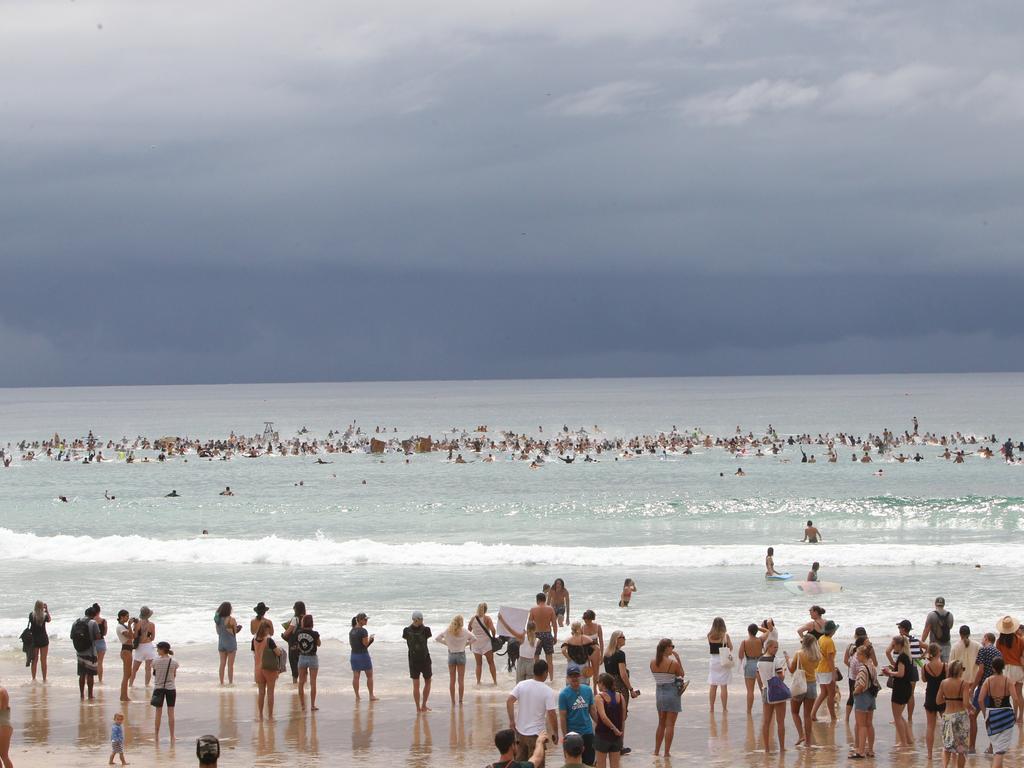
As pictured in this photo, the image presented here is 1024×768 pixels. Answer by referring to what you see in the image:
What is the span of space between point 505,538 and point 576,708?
93.8ft

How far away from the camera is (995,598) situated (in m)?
24.8

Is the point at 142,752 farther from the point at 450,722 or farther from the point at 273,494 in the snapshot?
the point at 273,494

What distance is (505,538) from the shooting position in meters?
39.6

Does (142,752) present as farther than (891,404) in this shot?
No

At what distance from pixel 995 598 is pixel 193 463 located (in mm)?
58330

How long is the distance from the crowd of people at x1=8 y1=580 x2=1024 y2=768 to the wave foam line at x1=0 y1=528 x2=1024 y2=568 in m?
13.0

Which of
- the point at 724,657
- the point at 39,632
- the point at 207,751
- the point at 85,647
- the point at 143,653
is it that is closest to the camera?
the point at 207,751

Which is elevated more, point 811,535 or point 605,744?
point 811,535

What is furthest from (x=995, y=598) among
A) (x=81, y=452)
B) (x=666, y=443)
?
(x=81, y=452)

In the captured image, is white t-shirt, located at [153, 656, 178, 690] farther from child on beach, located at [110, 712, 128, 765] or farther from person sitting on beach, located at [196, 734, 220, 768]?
person sitting on beach, located at [196, 734, 220, 768]

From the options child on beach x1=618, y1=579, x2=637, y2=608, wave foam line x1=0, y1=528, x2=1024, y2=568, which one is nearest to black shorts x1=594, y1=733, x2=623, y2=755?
child on beach x1=618, y1=579, x2=637, y2=608

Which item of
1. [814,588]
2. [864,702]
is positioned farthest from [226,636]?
[814,588]

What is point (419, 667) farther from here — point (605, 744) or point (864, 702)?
point (864, 702)

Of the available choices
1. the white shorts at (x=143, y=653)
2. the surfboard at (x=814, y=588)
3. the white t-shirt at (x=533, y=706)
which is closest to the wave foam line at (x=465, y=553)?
the surfboard at (x=814, y=588)
